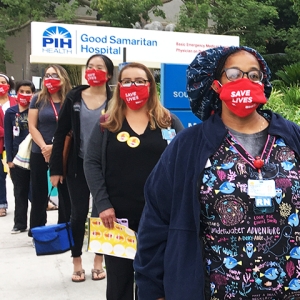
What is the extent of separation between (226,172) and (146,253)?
484 mm

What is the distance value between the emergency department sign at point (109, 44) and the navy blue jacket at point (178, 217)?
36.7 ft

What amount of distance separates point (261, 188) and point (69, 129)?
2.88 meters

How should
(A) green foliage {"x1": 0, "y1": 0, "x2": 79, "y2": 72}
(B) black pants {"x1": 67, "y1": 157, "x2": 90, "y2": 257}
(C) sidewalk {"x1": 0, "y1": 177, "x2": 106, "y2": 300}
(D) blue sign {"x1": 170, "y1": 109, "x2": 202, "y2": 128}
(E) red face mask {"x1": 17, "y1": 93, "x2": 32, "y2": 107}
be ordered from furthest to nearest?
(A) green foliage {"x1": 0, "y1": 0, "x2": 79, "y2": 72} → (E) red face mask {"x1": 17, "y1": 93, "x2": 32, "y2": 107} → (D) blue sign {"x1": 170, "y1": 109, "x2": 202, "y2": 128} → (C) sidewalk {"x1": 0, "y1": 177, "x2": 106, "y2": 300} → (B) black pants {"x1": 67, "y1": 157, "x2": 90, "y2": 257}

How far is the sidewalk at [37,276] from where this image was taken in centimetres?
466

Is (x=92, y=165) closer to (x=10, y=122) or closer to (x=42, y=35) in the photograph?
(x=10, y=122)

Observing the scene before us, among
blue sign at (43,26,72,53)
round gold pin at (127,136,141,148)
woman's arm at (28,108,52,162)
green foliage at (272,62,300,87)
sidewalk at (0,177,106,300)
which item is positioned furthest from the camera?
blue sign at (43,26,72,53)

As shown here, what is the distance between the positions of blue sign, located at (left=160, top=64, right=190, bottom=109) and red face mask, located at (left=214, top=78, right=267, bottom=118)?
3.45m

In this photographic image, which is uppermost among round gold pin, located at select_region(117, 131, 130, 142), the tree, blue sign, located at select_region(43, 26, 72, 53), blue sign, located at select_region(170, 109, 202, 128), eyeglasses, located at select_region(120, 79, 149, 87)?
the tree

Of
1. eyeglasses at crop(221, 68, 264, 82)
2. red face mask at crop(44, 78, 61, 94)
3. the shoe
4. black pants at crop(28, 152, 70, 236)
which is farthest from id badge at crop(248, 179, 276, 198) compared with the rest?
the shoe

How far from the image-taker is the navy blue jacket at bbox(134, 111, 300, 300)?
1976 millimetres

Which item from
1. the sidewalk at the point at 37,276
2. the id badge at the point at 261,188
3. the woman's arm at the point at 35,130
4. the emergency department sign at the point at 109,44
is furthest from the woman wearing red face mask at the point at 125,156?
the emergency department sign at the point at 109,44

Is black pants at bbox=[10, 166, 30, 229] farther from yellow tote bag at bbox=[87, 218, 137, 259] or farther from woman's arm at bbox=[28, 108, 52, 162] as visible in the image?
yellow tote bag at bbox=[87, 218, 137, 259]

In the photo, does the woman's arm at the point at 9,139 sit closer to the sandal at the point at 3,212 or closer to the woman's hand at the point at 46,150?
the sandal at the point at 3,212

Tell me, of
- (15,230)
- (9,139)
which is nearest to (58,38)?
(9,139)
